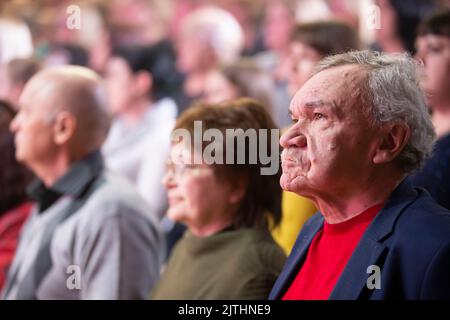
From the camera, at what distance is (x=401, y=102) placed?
A: 1.74 m

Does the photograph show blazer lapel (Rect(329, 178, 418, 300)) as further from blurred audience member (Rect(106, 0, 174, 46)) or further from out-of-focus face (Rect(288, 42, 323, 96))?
blurred audience member (Rect(106, 0, 174, 46))

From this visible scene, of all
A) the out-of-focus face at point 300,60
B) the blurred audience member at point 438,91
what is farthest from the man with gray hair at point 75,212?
the blurred audience member at point 438,91

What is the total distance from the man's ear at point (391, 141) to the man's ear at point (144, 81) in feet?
9.50

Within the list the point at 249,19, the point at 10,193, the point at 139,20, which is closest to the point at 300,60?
the point at 10,193

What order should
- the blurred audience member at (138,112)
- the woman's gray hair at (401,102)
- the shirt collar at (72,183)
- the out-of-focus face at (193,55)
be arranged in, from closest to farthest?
the woman's gray hair at (401,102)
the shirt collar at (72,183)
the blurred audience member at (138,112)
the out-of-focus face at (193,55)

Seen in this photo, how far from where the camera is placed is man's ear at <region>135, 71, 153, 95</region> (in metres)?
4.54

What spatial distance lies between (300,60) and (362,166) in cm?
127

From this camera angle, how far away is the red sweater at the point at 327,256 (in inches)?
69.6

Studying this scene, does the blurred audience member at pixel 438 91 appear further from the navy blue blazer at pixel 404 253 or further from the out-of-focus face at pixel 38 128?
the out-of-focus face at pixel 38 128

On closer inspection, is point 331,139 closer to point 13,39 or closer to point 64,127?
point 64,127

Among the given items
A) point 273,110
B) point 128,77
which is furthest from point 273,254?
point 128,77

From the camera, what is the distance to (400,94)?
1741mm
